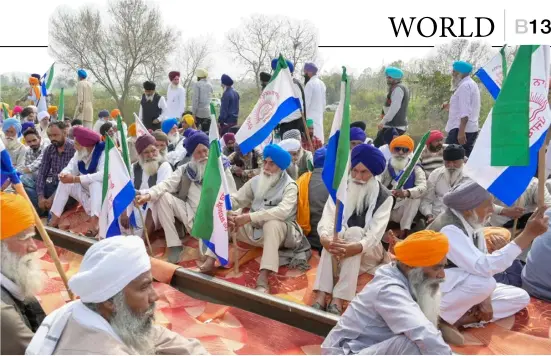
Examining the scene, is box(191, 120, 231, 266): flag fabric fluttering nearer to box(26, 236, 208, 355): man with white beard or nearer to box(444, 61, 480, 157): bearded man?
box(26, 236, 208, 355): man with white beard

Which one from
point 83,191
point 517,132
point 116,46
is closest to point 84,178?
point 83,191

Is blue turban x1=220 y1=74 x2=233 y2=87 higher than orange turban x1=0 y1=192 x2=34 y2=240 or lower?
higher

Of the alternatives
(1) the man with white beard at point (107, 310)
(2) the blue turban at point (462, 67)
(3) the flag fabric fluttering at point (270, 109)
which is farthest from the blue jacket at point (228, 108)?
(1) the man with white beard at point (107, 310)

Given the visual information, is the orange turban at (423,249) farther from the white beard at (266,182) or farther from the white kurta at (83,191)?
the white kurta at (83,191)

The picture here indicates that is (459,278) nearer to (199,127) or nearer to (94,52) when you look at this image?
(199,127)

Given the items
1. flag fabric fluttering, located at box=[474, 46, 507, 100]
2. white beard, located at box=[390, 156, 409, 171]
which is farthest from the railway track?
flag fabric fluttering, located at box=[474, 46, 507, 100]

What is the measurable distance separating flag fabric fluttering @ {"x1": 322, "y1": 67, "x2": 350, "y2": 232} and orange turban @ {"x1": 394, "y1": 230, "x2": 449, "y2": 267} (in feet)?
4.33

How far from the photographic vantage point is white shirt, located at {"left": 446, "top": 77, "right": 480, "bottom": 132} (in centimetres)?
759

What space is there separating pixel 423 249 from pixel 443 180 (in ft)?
10.3

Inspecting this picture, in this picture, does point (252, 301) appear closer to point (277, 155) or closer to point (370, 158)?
point (277, 155)

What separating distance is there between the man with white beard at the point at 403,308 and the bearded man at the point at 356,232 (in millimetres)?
1197

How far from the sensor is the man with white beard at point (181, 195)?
590 cm

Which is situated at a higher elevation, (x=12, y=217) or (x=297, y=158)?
(x=12, y=217)

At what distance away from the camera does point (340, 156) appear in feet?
14.3
